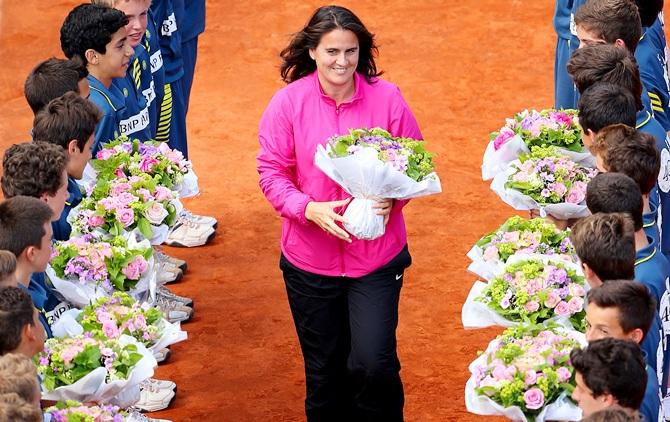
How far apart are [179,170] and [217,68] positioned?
6.29m

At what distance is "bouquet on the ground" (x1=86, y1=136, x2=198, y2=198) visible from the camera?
7.54m

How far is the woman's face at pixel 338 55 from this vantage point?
7023 millimetres

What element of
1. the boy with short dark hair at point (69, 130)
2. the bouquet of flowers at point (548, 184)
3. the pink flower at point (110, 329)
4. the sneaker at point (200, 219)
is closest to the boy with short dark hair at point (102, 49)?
the boy with short dark hair at point (69, 130)

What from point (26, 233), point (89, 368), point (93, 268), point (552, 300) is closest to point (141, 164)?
point (93, 268)

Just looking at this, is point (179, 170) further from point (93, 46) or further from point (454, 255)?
point (454, 255)

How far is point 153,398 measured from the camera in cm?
840

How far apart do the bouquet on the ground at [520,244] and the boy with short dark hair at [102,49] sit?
2.67 meters

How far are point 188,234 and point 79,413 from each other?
5145 mm

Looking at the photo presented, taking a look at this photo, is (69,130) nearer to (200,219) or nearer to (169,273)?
(169,273)

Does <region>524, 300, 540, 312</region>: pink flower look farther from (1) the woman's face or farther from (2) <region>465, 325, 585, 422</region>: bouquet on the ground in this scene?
(1) the woman's face

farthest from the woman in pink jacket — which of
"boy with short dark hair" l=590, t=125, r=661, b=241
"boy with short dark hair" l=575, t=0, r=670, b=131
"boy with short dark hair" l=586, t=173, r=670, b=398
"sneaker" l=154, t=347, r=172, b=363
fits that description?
"sneaker" l=154, t=347, r=172, b=363

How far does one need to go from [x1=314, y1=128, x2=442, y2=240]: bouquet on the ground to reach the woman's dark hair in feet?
1.82

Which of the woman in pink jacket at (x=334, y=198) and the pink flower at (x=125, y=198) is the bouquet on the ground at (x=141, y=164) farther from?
the woman in pink jacket at (x=334, y=198)

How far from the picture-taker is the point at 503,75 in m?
13.4
